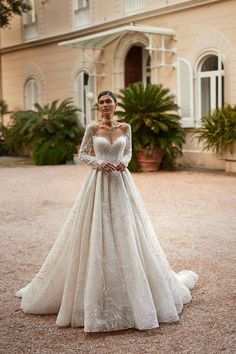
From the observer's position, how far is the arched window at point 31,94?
21969 mm

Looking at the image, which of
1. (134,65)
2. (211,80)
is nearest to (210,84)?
(211,80)

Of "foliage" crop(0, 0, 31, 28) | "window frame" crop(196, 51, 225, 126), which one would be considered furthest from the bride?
"foliage" crop(0, 0, 31, 28)

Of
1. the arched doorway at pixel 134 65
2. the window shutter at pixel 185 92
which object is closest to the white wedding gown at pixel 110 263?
the window shutter at pixel 185 92

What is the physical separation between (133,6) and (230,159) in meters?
6.20

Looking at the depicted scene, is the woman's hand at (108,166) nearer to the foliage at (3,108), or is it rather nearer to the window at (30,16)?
the foliage at (3,108)

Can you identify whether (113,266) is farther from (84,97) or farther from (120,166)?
(84,97)

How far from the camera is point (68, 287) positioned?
12.7 ft

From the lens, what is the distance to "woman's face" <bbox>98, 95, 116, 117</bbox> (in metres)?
3.96

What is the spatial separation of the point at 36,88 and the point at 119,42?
217 inches

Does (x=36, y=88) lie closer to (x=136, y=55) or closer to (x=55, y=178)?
(x=136, y=55)

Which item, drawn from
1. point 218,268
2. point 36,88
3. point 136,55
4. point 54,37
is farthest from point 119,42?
point 218,268

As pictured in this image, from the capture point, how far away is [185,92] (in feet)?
50.7

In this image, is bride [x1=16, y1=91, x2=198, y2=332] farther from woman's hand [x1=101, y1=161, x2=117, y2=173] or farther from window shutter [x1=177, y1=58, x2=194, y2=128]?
window shutter [x1=177, y1=58, x2=194, y2=128]

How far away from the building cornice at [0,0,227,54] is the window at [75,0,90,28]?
313 mm
